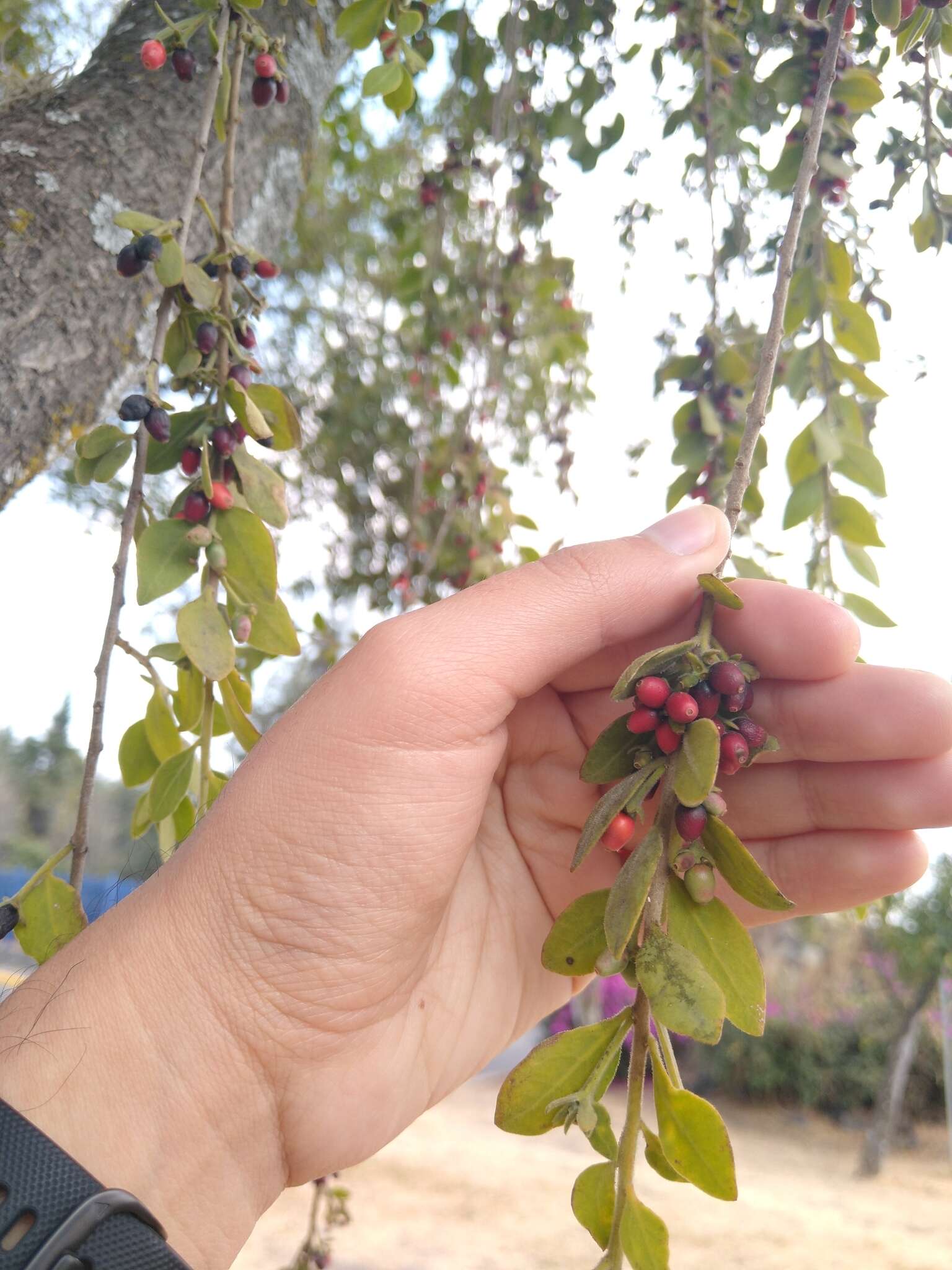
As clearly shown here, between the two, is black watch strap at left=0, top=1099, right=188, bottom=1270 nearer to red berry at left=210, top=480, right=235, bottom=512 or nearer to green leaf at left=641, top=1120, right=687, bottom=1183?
green leaf at left=641, top=1120, right=687, bottom=1183

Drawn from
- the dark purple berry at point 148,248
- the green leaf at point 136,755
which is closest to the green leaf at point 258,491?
the dark purple berry at point 148,248

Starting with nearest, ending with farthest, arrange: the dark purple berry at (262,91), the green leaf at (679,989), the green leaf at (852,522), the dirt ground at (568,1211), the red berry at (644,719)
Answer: the green leaf at (679,989), the red berry at (644,719), the green leaf at (852,522), the dark purple berry at (262,91), the dirt ground at (568,1211)

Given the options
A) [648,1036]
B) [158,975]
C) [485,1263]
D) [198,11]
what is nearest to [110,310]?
[198,11]

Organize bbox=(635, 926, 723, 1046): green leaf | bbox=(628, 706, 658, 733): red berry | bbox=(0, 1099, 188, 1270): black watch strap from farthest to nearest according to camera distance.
Result: bbox=(628, 706, 658, 733): red berry, bbox=(0, 1099, 188, 1270): black watch strap, bbox=(635, 926, 723, 1046): green leaf

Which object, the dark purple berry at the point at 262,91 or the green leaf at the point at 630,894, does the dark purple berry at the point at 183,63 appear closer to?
the dark purple berry at the point at 262,91

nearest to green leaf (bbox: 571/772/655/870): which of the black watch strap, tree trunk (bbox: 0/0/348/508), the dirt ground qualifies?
the black watch strap

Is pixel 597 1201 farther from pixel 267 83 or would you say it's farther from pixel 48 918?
pixel 267 83
